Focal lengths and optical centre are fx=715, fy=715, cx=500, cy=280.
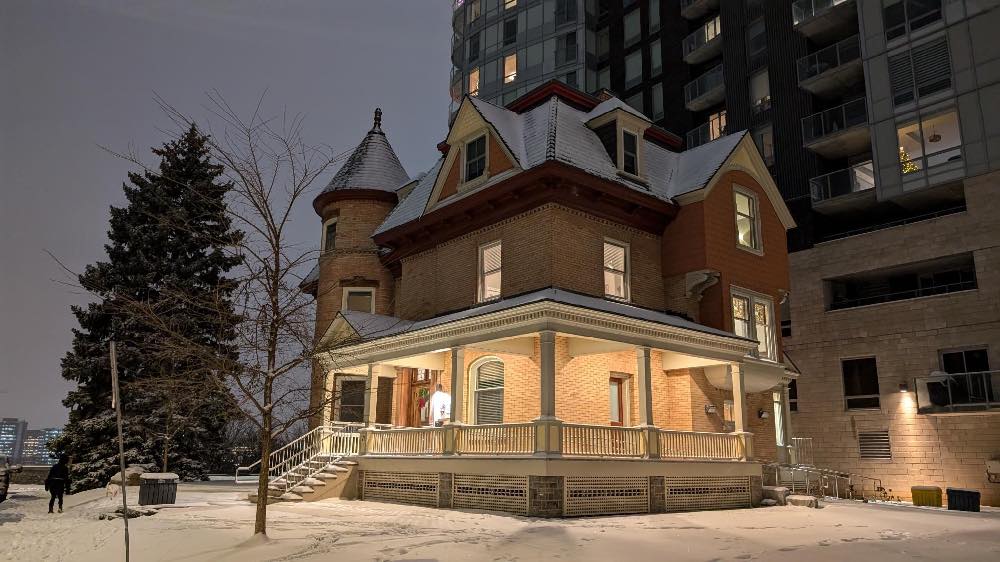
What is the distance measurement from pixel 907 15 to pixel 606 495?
27.8 metres

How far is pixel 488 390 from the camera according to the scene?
20.6m

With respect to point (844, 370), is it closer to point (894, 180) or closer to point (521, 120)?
point (894, 180)

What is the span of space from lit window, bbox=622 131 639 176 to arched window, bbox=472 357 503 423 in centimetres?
743

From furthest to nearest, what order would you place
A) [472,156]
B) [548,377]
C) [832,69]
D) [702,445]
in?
[832,69]
[472,156]
[702,445]
[548,377]

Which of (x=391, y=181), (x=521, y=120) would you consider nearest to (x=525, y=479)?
(x=521, y=120)

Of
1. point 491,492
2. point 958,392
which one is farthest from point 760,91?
point 491,492

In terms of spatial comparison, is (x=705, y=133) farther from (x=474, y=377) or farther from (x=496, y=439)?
(x=496, y=439)

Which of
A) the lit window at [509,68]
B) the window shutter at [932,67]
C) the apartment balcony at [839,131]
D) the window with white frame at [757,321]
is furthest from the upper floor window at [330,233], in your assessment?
the lit window at [509,68]

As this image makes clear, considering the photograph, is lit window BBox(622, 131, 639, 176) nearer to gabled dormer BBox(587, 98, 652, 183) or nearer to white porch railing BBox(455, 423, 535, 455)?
gabled dormer BBox(587, 98, 652, 183)

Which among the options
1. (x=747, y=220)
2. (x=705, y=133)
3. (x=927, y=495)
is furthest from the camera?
(x=705, y=133)

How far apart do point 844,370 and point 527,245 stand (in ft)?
61.8

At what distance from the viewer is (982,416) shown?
1056 inches

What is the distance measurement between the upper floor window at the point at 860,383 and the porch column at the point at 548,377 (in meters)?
20.6

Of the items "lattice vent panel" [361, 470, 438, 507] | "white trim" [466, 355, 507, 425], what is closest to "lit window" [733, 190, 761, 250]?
"white trim" [466, 355, 507, 425]
